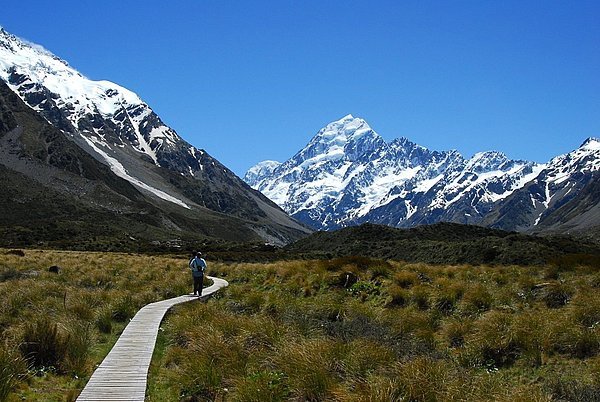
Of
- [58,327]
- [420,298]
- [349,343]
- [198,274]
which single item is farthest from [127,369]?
[198,274]

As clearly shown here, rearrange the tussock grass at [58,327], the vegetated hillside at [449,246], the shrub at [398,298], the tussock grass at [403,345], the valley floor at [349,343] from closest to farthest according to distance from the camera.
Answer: the tussock grass at [403,345] < the valley floor at [349,343] < the tussock grass at [58,327] < the shrub at [398,298] < the vegetated hillside at [449,246]

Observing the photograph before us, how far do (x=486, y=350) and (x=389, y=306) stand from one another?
19.5 ft

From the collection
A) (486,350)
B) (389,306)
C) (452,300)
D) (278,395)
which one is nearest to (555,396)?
(486,350)

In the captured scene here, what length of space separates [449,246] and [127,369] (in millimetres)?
49921

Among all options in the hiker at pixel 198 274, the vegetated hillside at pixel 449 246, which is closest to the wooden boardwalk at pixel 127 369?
the hiker at pixel 198 274

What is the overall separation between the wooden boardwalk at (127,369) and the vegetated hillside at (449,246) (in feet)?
68.8

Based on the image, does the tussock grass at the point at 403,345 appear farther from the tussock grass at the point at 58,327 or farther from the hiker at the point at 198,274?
the hiker at the point at 198,274

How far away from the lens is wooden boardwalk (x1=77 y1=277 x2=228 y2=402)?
28.8 ft

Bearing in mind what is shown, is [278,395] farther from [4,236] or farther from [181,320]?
[4,236]

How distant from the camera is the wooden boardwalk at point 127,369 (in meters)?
8.77

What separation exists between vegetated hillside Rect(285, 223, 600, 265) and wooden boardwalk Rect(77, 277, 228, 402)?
21.0 meters

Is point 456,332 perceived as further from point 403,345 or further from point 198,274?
point 198,274

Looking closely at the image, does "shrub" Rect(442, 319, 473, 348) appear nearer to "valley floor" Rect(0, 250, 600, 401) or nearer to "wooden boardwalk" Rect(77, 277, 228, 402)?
"valley floor" Rect(0, 250, 600, 401)

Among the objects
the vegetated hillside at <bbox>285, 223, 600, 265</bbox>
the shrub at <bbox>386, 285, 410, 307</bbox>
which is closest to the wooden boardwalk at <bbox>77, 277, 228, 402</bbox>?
the shrub at <bbox>386, 285, 410, 307</bbox>
